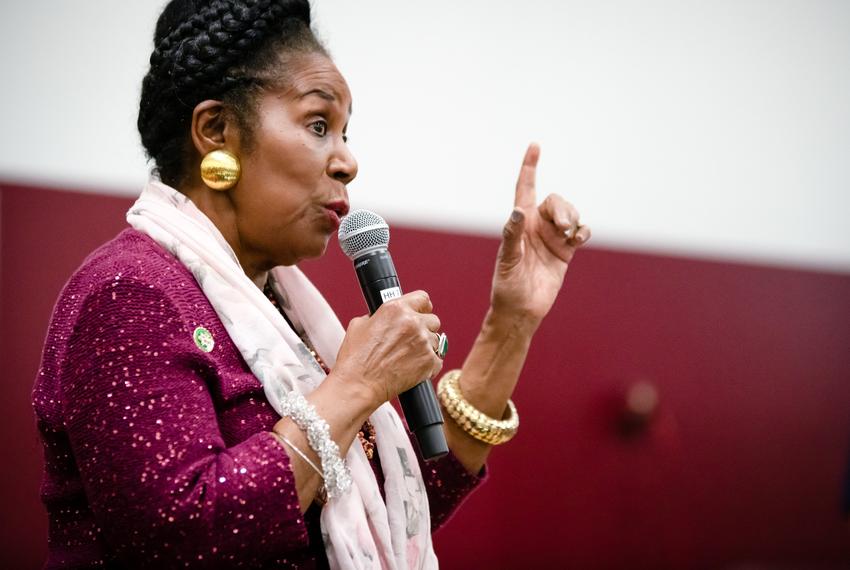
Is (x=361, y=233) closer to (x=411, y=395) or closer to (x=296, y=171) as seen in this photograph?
(x=296, y=171)

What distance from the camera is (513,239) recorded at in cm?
146

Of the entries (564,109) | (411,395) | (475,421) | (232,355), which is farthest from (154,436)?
(564,109)

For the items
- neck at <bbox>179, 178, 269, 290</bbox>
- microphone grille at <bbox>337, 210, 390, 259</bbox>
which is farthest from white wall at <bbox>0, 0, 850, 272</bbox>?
microphone grille at <bbox>337, 210, 390, 259</bbox>

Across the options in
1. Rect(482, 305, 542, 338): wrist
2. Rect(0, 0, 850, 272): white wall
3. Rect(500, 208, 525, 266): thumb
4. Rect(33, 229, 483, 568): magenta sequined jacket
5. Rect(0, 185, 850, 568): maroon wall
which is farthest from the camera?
Rect(0, 185, 850, 568): maroon wall

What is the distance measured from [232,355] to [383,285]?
0.73 ft

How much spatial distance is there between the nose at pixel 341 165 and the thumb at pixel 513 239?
31 cm

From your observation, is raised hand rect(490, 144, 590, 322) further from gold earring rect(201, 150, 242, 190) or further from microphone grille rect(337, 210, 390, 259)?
gold earring rect(201, 150, 242, 190)

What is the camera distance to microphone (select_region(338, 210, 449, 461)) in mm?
1093

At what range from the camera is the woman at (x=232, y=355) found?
0.91 m

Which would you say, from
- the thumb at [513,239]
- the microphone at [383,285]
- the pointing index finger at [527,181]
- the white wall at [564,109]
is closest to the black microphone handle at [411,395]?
the microphone at [383,285]

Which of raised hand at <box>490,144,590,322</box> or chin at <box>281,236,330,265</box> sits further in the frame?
raised hand at <box>490,144,590,322</box>

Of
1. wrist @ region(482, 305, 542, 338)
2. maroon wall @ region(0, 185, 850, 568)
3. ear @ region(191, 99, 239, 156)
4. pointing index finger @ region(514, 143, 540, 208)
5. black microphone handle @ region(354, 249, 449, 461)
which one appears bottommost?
maroon wall @ region(0, 185, 850, 568)

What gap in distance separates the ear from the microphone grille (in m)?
0.20

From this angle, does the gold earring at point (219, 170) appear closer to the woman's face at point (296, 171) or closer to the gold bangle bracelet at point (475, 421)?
the woman's face at point (296, 171)
